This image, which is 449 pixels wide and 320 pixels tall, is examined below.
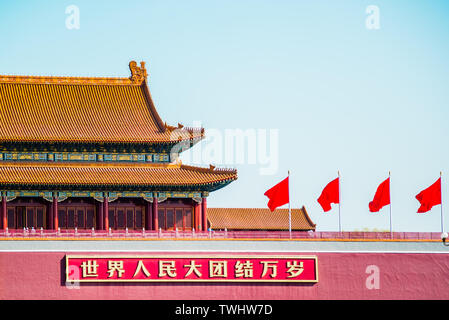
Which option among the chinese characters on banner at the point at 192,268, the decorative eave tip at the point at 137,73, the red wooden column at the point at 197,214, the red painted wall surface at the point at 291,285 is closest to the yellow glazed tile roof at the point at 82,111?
the decorative eave tip at the point at 137,73

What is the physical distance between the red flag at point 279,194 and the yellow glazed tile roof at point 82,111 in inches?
230

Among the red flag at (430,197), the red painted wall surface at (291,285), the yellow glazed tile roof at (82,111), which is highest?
the yellow glazed tile roof at (82,111)

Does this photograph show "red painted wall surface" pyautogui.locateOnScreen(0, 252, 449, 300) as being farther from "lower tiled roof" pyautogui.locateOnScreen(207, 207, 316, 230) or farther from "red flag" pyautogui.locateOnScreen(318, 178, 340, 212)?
"lower tiled roof" pyautogui.locateOnScreen(207, 207, 316, 230)

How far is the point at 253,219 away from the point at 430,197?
60.1ft

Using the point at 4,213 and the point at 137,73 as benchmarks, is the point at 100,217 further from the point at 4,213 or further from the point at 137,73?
the point at 137,73

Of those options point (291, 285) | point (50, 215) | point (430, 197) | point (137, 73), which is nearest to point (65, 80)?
point (137, 73)

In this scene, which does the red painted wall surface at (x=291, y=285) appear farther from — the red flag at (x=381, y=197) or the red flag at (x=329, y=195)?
the red flag at (x=329, y=195)

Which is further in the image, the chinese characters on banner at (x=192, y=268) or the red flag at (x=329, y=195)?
the red flag at (x=329, y=195)

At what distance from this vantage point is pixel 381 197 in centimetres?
5875

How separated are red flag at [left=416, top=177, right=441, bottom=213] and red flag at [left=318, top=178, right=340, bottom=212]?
14.3ft

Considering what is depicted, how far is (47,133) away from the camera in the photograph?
61.0 metres

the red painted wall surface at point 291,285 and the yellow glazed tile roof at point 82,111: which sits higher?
the yellow glazed tile roof at point 82,111

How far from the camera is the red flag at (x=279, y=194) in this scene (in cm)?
5819

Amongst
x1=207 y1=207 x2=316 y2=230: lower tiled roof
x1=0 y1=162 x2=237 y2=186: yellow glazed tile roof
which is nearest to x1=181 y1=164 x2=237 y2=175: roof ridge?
x1=0 y1=162 x2=237 y2=186: yellow glazed tile roof
